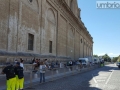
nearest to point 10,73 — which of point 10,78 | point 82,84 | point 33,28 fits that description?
point 10,78

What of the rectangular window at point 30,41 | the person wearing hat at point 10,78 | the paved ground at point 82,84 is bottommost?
the paved ground at point 82,84

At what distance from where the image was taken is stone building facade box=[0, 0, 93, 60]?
17656 mm

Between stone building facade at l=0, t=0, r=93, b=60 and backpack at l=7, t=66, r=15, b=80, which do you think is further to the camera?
stone building facade at l=0, t=0, r=93, b=60

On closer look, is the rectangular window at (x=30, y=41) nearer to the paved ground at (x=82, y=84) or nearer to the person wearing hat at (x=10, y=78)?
the paved ground at (x=82, y=84)

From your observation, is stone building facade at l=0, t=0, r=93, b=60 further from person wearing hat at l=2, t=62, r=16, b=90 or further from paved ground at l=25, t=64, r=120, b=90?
person wearing hat at l=2, t=62, r=16, b=90

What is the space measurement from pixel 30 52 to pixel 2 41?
5.82 metres

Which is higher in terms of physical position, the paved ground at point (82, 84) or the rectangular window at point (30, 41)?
the rectangular window at point (30, 41)

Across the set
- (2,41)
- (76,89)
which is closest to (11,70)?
(76,89)

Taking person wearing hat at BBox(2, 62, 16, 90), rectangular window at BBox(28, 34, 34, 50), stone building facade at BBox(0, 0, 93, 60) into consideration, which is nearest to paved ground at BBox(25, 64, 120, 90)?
person wearing hat at BBox(2, 62, 16, 90)

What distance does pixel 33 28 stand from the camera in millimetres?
23422

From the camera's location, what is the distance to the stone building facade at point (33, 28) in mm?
17656

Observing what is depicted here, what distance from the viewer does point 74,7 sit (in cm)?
5188

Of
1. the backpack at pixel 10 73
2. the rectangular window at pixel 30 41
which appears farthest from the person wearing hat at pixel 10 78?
the rectangular window at pixel 30 41

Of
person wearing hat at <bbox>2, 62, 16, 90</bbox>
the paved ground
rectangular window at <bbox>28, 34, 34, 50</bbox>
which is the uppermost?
rectangular window at <bbox>28, 34, 34, 50</bbox>
